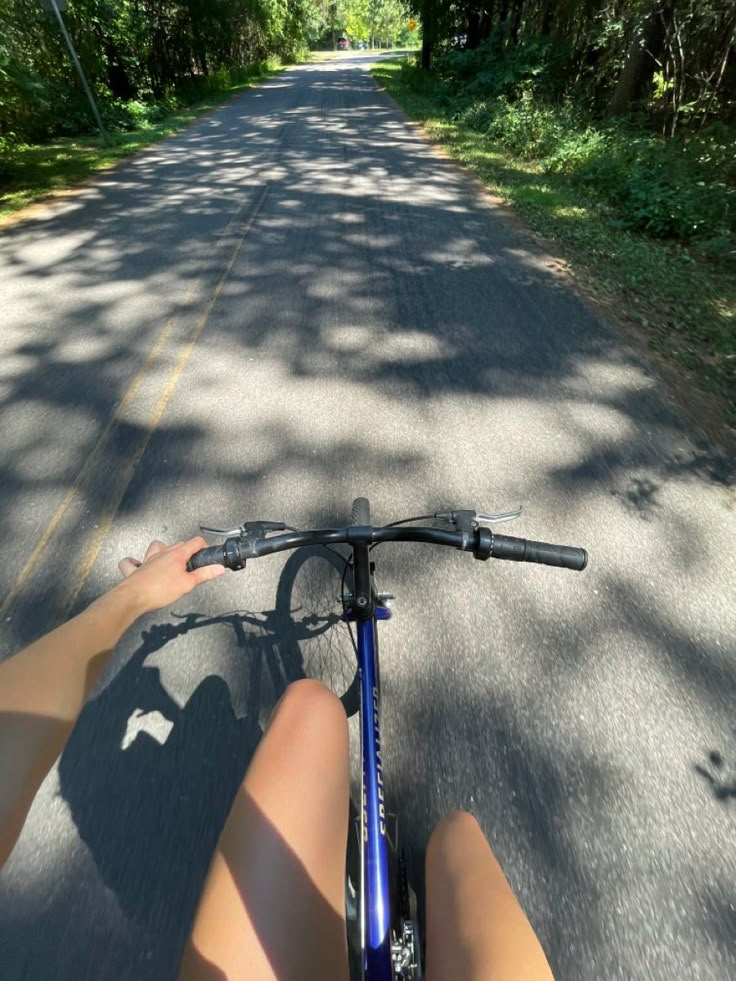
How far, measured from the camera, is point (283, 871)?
1.12m

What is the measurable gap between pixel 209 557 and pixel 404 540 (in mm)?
541

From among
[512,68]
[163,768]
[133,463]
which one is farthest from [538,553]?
[512,68]

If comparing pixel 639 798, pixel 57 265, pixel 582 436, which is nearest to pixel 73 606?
pixel 639 798

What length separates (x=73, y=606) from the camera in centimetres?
→ 236

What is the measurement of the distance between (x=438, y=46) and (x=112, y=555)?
89.8 ft

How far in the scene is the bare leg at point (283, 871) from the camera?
1005 millimetres

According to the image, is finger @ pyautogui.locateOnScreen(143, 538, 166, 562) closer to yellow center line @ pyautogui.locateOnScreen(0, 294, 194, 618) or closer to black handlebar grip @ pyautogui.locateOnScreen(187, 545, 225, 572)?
black handlebar grip @ pyautogui.locateOnScreen(187, 545, 225, 572)

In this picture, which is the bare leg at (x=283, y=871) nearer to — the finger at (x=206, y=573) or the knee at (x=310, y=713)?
the knee at (x=310, y=713)

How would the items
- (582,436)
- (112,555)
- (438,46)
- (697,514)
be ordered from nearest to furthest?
(112,555) → (697,514) → (582,436) → (438,46)

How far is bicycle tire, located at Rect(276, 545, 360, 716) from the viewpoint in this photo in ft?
6.84

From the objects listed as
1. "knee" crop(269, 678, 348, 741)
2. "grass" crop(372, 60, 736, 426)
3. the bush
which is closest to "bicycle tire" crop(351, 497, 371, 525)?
"knee" crop(269, 678, 348, 741)

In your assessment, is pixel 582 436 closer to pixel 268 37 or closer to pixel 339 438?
pixel 339 438

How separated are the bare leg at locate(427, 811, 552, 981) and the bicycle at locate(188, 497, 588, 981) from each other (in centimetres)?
11

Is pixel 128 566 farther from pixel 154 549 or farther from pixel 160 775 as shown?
pixel 160 775
